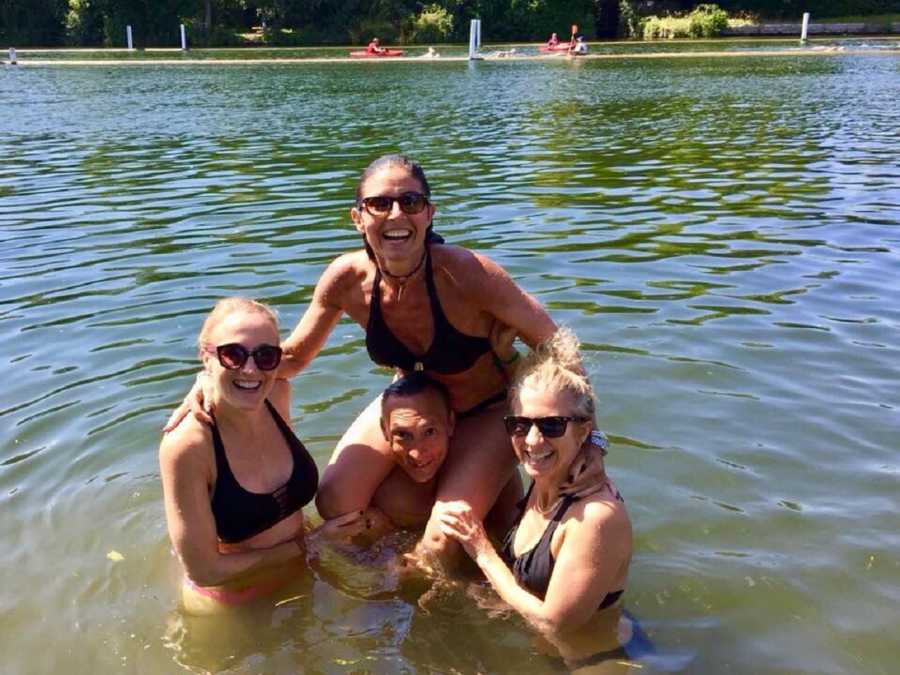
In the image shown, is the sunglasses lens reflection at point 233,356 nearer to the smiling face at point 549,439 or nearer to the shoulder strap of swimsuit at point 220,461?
the shoulder strap of swimsuit at point 220,461

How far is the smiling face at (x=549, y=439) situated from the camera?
365 centimetres

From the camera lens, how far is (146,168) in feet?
52.9

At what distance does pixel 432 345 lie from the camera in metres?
4.51

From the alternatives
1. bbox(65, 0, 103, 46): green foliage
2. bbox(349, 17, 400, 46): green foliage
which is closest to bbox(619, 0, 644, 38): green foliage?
bbox(349, 17, 400, 46): green foliage

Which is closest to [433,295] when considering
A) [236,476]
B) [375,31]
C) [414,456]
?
[414,456]

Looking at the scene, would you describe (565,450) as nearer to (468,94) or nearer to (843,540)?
(843,540)

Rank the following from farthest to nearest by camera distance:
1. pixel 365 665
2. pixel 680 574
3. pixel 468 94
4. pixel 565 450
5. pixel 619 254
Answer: pixel 468 94, pixel 619 254, pixel 680 574, pixel 365 665, pixel 565 450

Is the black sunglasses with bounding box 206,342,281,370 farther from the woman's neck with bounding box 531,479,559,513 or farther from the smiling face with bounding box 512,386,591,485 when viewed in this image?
the woman's neck with bounding box 531,479,559,513

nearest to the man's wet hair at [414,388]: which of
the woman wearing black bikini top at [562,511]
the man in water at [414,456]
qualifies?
the man in water at [414,456]

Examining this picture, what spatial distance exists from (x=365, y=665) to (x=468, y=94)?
2682 cm

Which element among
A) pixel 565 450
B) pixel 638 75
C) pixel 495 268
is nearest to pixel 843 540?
pixel 565 450

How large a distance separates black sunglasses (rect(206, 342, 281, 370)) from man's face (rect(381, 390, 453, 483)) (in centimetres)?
91

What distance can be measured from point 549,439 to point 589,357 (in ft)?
11.8

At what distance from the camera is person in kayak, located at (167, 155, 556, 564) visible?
4.21 metres
